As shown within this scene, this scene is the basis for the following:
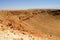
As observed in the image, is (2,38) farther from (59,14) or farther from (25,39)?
(59,14)

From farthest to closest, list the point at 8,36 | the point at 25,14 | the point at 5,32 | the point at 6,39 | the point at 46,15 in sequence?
the point at 46,15, the point at 25,14, the point at 5,32, the point at 8,36, the point at 6,39

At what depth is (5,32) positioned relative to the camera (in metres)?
10.1

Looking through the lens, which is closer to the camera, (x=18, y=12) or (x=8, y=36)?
(x=8, y=36)

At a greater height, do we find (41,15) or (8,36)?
(8,36)

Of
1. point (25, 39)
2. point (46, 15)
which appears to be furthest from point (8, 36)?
point (46, 15)

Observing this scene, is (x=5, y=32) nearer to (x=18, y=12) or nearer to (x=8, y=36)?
(x=8, y=36)

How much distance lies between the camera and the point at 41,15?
150 ft

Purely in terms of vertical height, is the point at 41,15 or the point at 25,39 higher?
the point at 25,39

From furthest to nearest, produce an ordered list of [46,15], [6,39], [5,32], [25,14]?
1. [46,15]
2. [25,14]
3. [5,32]
4. [6,39]

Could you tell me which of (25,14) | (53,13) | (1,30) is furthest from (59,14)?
(1,30)

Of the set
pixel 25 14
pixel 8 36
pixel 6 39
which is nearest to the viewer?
pixel 6 39

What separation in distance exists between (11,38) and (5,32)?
3.71 ft

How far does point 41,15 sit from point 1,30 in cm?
3589

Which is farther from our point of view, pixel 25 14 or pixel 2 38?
pixel 25 14
